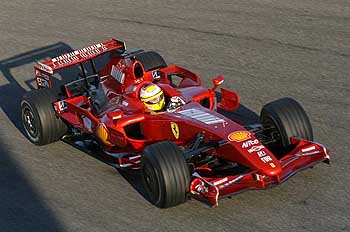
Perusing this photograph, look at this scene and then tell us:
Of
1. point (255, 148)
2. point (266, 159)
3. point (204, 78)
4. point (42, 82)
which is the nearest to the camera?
point (266, 159)

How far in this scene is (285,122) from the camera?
11086 mm

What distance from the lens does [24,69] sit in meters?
16.3

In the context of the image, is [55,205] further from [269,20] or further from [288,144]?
[269,20]

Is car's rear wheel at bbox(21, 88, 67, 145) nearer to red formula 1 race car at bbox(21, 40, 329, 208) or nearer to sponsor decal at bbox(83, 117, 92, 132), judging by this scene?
red formula 1 race car at bbox(21, 40, 329, 208)

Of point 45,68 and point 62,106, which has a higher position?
point 45,68

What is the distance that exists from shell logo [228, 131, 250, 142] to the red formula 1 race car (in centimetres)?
1

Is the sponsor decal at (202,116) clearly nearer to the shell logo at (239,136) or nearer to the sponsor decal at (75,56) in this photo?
the shell logo at (239,136)

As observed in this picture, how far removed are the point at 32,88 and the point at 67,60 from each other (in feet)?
7.60

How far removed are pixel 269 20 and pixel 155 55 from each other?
426 cm

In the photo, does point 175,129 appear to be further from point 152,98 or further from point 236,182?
point 236,182

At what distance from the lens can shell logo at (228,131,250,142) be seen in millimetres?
10570

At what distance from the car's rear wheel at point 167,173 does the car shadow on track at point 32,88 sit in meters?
0.62

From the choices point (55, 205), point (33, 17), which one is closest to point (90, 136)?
point (55, 205)

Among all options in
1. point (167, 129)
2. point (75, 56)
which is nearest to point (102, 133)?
point (167, 129)
